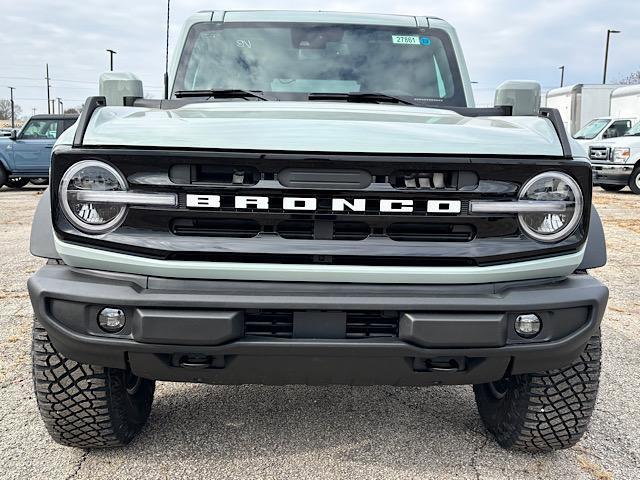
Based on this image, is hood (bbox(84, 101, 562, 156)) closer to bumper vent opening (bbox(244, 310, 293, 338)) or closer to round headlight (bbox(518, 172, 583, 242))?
round headlight (bbox(518, 172, 583, 242))

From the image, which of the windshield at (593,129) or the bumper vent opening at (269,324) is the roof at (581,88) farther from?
the bumper vent opening at (269,324)

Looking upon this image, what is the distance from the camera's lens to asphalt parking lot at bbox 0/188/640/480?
2.52m

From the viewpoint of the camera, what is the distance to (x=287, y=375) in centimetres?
213

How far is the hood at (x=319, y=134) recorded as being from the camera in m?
2.05

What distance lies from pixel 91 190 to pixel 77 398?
0.88 meters

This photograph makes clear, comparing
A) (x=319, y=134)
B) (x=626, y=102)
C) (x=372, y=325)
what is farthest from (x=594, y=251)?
(x=626, y=102)

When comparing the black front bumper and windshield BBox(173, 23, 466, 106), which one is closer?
the black front bumper

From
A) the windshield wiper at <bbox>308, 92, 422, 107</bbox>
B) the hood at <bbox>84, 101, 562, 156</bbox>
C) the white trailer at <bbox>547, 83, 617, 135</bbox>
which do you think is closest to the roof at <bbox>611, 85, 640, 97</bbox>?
the white trailer at <bbox>547, 83, 617, 135</bbox>

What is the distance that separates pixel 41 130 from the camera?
15008 mm

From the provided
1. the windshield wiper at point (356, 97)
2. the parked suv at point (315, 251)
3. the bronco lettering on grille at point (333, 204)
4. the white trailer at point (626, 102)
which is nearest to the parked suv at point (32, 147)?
the windshield wiper at point (356, 97)

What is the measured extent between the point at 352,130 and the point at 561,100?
25475 mm

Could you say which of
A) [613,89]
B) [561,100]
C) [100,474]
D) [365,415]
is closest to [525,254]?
[365,415]

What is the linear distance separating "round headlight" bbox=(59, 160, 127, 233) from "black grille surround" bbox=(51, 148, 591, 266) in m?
0.03

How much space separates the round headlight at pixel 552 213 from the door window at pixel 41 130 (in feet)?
48.9
